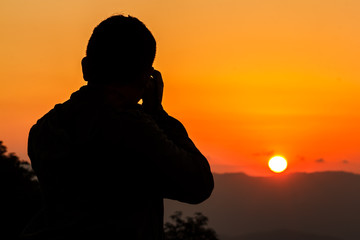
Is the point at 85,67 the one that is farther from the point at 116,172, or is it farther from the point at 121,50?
the point at 116,172

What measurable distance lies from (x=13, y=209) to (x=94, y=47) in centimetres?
4481

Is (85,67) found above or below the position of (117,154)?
above

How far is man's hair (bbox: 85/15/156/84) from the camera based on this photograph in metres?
2.61

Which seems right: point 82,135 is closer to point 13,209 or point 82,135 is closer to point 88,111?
point 88,111

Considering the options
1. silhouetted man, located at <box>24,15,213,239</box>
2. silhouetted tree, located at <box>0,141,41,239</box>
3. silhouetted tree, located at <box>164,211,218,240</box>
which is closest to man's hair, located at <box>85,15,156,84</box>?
silhouetted man, located at <box>24,15,213,239</box>

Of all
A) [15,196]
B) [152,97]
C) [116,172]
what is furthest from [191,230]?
[116,172]

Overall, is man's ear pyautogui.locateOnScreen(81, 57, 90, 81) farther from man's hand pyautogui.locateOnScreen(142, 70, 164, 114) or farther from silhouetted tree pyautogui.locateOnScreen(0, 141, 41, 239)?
silhouetted tree pyautogui.locateOnScreen(0, 141, 41, 239)

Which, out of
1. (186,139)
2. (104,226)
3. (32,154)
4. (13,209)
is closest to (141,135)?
(186,139)

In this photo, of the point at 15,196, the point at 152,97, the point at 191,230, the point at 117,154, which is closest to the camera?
the point at 117,154

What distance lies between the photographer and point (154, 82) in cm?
271

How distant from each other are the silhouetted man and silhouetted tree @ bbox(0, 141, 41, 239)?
4064 centimetres

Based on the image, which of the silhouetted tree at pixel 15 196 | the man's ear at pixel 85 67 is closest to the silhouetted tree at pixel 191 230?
the silhouetted tree at pixel 15 196

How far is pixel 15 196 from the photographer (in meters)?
46.6

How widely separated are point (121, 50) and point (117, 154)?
0.40 meters
